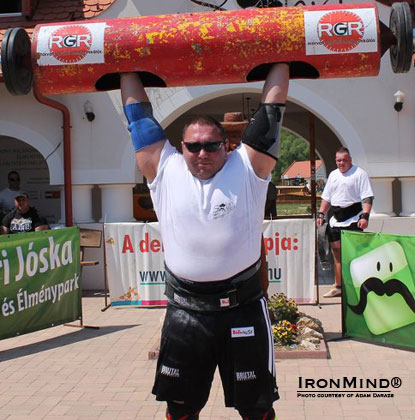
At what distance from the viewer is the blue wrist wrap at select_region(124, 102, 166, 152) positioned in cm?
281

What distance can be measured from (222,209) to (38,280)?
4.18 m

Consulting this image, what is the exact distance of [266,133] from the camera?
2.69 m

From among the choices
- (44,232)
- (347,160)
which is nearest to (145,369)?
(44,232)

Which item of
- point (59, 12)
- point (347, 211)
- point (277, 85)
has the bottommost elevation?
point (347, 211)

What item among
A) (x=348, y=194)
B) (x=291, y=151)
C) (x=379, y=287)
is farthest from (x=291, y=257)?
(x=291, y=151)

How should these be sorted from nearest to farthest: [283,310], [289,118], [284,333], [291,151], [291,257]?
[284,333]
[283,310]
[291,257]
[289,118]
[291,151]

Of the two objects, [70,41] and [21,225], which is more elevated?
[70,41]

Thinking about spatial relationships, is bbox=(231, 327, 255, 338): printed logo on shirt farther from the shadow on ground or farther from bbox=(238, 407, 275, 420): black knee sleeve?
the shadow on ground

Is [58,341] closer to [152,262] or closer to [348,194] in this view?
[152,262]

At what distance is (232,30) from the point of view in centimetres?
282

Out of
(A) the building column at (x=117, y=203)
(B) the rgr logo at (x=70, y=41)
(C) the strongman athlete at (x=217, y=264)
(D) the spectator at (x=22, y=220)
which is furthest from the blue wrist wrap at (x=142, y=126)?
(A) the building column at (x=117, y=203)

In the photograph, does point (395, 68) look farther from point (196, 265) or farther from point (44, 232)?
point (44, 232)

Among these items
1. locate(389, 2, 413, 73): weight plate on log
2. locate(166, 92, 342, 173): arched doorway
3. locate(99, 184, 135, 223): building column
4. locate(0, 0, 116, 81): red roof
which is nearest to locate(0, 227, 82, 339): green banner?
locate(99, 184, 135, 223): building column

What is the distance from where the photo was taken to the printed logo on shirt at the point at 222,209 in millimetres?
2617
